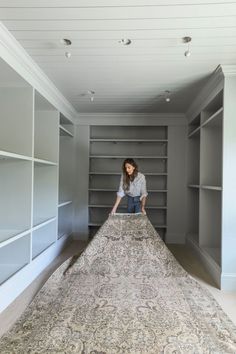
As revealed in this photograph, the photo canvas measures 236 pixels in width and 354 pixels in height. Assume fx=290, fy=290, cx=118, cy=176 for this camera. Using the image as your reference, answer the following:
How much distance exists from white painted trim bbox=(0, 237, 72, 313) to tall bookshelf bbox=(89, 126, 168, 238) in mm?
Answer: 1717

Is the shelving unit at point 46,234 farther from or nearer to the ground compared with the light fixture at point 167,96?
nearer to the ground

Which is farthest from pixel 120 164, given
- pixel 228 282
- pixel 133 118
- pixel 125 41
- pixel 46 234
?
pixel 125 41

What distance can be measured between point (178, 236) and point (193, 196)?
87 cm

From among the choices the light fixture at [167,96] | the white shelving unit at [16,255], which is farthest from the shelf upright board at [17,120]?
the light fixture at [167,96]

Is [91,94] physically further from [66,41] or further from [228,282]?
[228,282]

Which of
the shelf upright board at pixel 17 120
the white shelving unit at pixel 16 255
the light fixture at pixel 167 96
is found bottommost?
the white shelving unit at pixel 16 255

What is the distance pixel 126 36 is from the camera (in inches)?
106

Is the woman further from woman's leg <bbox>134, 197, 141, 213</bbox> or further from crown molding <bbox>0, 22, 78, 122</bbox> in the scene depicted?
crown molding <bbox>0, 22, 78, 122</bbox>

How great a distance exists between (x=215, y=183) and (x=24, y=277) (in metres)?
3.03

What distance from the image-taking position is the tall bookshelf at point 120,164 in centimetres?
612

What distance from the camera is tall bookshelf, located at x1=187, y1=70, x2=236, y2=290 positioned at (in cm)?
337

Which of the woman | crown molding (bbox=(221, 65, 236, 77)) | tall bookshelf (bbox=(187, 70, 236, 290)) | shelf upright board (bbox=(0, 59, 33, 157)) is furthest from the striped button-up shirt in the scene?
crown molding (bbox=(221, 65, 236, 77))

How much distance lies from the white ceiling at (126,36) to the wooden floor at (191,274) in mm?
2570

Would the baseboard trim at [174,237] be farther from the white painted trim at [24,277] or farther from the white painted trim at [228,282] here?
the white painted trim at [228,282]
